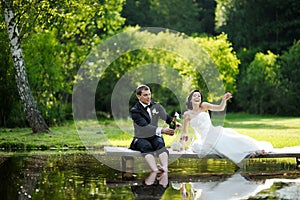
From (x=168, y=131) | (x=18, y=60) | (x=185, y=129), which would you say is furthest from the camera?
(x=18, y=60)

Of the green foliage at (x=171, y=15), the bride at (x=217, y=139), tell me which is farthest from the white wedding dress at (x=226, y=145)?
the green foliage at (x=171, y=15)

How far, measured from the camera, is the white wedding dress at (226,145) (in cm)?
1022

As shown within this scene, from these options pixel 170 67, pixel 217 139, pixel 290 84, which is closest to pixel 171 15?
pixel 290 84

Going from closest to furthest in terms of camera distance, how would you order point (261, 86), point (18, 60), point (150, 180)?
1. point (150, 180)
2. point (18, 60)
3. point (261, 86)

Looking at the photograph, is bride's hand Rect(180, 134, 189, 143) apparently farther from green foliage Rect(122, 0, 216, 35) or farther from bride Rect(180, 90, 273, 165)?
green foliage Rect(122, 0, 216, 35)

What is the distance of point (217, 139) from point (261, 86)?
2370 centimetres

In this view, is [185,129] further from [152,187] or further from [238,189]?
[238,189]

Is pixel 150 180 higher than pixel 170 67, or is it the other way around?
pixel 170 67

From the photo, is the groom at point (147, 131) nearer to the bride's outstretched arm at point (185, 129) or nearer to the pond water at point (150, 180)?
the pond water at point (150, 180)

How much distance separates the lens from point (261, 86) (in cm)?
3353

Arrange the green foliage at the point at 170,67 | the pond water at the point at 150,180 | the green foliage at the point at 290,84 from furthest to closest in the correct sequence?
1. the green foliage at the point at 290,84
2. the green foliage at the point at 170,67
3. the pond water at the point at 150,180

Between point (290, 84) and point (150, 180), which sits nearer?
point (150, 180)

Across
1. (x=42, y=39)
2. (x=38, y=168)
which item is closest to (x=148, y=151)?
(x=38, y=168)

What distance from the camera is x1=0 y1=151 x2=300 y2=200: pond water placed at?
779 centimetres
